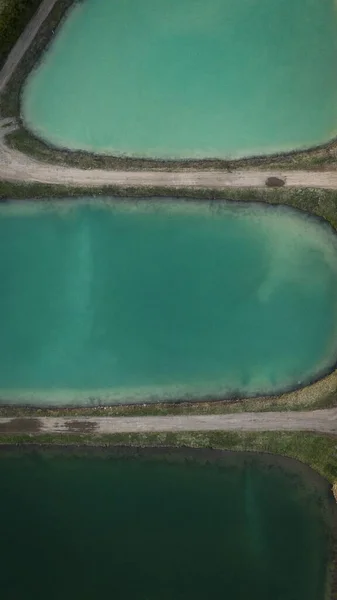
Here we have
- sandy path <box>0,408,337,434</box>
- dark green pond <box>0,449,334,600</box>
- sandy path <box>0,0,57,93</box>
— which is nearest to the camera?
sandy path <box>0,408,337,434</box>

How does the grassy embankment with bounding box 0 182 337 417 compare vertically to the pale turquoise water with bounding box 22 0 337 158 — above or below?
below

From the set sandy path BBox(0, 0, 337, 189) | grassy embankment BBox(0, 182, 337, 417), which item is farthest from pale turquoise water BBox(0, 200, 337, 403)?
sandy path BBox(0, 0, 337, 189)

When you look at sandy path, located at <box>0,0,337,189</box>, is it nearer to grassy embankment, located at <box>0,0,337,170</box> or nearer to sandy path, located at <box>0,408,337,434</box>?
grassy embankment, located at <box>0,0,337,170</box>

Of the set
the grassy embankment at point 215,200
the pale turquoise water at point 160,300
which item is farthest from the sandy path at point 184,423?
the pale turquoise water at point 160,300

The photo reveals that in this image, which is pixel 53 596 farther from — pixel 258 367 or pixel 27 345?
pixel 258 367

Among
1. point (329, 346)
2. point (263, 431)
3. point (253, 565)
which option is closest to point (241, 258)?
point (329, 346)

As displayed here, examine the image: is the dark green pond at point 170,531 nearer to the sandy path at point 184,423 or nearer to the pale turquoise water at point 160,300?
the sandy path at point 184,423

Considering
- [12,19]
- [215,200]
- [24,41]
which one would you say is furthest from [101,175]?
[12,19]
